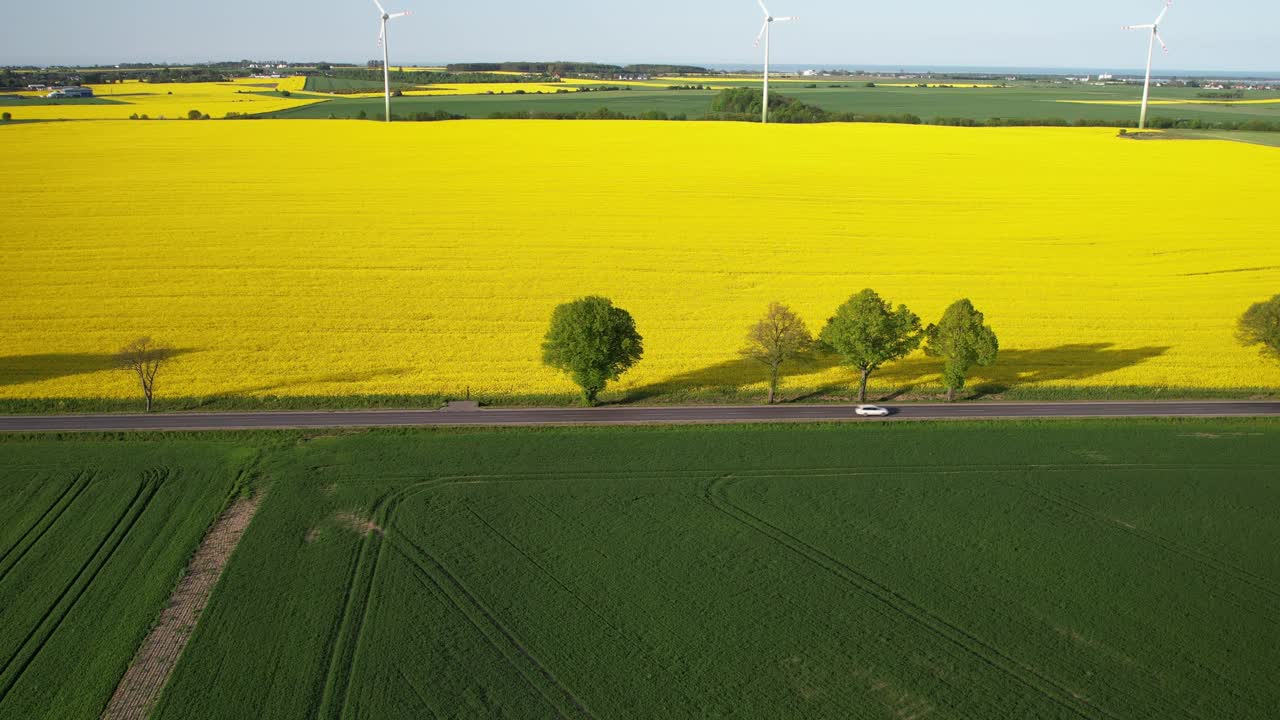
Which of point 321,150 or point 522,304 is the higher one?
point 321,150

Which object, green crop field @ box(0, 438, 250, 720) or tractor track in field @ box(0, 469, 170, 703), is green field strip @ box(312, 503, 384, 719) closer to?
green crop field @ box(0, 438, 250, 720)

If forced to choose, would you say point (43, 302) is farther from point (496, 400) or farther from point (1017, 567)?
point (1017, 567)

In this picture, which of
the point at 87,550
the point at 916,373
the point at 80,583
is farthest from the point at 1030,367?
the point at 80,583

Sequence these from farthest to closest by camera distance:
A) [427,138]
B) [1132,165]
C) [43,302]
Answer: [427,138], [1132,165], [43,302]

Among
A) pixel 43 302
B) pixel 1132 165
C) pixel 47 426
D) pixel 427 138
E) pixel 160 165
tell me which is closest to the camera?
pixel 47 426

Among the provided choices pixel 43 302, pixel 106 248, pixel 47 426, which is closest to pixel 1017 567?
pixel 47 426

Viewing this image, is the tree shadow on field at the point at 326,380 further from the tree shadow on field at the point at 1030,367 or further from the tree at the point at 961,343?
the tree at the point at 961,343

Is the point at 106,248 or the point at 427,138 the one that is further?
the point at 427,138
